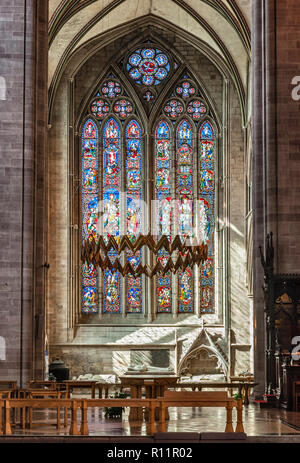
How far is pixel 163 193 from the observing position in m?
32.0

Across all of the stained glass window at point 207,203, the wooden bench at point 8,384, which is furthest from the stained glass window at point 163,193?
the wooden bench at point 8,384

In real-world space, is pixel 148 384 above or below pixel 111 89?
below

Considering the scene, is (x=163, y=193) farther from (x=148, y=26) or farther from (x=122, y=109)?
(x=148, y=26)

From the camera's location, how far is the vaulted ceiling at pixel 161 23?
28469 mm

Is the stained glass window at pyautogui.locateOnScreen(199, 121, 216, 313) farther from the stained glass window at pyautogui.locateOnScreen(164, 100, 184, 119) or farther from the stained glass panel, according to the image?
the stained glass window at pyautogui.locateOnScreen(164, 100, 184, 119)

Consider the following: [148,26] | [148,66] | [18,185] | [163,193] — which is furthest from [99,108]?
[18,185]

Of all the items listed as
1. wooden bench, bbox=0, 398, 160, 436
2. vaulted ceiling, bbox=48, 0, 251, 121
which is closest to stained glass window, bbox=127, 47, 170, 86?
vaulted ceiling, bbox=48, 0, 251, 121

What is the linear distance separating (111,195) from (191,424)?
18967 mm

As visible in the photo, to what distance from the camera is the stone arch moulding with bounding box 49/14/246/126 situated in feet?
98.8

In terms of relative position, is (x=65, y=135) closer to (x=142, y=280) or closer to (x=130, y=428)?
(x=142, y=280)

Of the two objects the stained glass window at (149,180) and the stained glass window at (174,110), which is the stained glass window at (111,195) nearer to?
the stained glass window at (149,180)

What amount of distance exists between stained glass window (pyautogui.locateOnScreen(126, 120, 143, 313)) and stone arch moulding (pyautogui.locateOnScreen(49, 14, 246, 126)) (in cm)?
308

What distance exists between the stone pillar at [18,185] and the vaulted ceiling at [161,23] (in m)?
9.34
